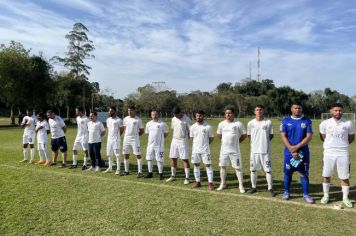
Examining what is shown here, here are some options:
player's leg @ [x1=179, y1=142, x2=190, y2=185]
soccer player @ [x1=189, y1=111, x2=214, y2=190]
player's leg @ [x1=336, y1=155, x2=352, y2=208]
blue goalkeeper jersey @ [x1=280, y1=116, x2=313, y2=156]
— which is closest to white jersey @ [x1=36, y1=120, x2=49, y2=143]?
player's leg @ [x1=179, y1=142, x2=190, y2=185]

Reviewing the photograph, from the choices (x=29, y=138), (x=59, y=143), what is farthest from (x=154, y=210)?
(x=29, y=138)

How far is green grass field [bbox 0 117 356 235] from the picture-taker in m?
5.71

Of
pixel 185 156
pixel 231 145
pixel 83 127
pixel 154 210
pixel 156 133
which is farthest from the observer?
pixel 83 127

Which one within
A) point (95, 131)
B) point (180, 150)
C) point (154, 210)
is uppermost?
point (95, 131)

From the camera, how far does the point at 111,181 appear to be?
9.30 m

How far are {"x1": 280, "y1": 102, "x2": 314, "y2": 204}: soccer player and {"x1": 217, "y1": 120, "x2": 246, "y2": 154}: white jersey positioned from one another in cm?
119

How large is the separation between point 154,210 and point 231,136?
2714mm

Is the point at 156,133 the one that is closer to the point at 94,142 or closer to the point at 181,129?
the point at 181,129

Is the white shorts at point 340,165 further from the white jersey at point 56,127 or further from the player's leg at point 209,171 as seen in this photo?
the white jersey at point 56,127

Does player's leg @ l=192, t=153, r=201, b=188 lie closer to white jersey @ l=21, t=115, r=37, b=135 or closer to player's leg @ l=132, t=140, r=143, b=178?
player's leg @ l=132, t=140, r=143, b=178

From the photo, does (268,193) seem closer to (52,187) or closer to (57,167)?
(52,187)

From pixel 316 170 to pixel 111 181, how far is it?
6234mm

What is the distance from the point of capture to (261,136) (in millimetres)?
8047

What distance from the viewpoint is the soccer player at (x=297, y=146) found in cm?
736
